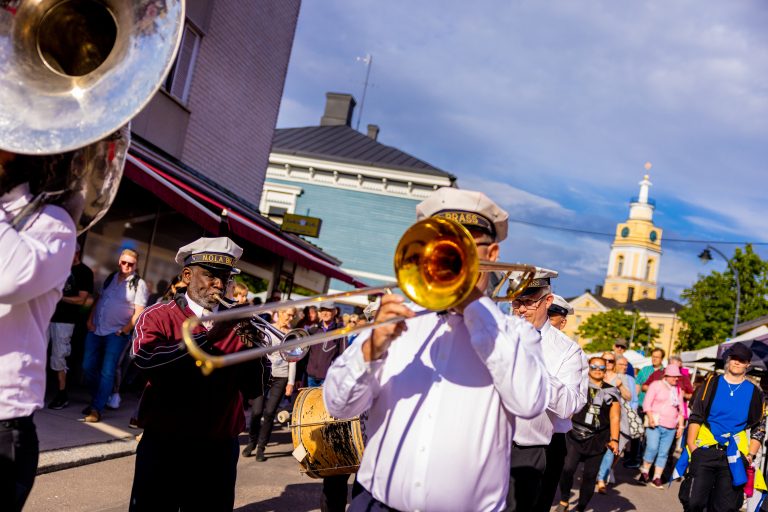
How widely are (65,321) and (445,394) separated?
718cm

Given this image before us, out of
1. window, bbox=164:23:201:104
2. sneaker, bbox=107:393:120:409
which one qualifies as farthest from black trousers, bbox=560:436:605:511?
window, bbox=164:23:201:104

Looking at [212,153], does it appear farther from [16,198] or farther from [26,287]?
[26,287]

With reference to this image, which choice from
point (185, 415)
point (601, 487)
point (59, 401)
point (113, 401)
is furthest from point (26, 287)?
point (601, 487)

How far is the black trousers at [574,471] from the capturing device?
8766 mm

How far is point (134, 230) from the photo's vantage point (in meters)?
11.6

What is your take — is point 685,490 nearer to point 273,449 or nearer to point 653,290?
point 273,449

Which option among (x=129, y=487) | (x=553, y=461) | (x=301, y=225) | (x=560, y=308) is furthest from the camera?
(x=301, y=225)

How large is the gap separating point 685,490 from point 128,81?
22.3 ft

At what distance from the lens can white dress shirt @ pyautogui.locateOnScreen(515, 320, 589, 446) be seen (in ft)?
16.0

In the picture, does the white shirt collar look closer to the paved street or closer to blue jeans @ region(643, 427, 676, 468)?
the paved street

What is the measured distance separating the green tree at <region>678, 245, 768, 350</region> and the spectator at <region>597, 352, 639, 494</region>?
75.7 ft

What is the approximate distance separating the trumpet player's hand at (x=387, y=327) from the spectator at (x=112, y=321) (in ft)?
22.3

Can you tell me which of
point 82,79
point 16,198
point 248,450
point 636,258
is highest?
point 636,258

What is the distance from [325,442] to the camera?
16.7 feet
